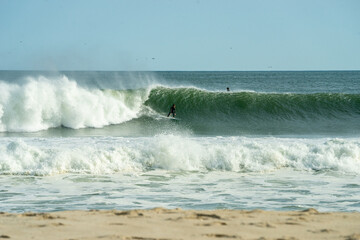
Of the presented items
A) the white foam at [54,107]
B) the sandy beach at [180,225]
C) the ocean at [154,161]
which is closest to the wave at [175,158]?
the ocean at [154,161]

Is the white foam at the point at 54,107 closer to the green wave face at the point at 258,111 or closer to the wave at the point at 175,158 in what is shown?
the green wave face at the point at 258,111

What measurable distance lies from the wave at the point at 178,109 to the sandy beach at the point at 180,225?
12.9m

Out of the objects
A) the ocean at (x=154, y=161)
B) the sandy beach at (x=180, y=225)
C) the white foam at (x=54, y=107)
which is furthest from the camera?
the white foam at (x=54, y=107)

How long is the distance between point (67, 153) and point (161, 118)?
1255 centimetres

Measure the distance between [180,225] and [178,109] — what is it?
775 inches

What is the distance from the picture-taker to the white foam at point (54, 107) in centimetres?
1973

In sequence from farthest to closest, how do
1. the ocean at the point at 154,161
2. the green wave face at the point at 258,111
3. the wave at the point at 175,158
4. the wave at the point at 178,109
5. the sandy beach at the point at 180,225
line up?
1. the green wave face at the point at 258,111
2. the wave at the point at 178,109
3. the wave at the point at 175,158
4. the ocean at the point at 154,161
5. the sandy beach at the point at 180,225

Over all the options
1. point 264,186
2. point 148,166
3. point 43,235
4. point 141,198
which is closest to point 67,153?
point 148,166

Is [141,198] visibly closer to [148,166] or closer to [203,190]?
[203,190]

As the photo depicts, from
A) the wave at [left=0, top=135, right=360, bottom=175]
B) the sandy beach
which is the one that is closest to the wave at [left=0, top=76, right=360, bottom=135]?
the wave at [left=0, top=135, right=360, bottom=175]

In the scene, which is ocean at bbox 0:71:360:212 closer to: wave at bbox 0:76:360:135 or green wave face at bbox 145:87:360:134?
wave at bbox 0:76:360:135

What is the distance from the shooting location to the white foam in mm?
19734

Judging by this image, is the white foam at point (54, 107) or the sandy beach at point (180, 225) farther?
the white foam at point (54, 107)

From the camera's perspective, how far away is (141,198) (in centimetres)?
808
